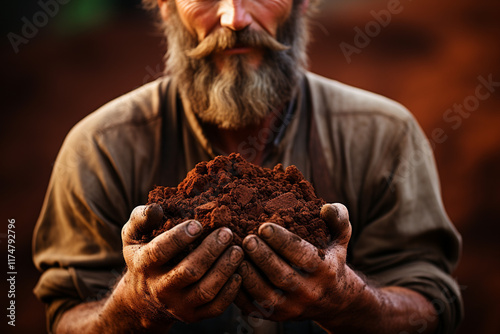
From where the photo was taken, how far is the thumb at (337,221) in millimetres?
1287

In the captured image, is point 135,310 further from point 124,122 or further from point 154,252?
point 124,122

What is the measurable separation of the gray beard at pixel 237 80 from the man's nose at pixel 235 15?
10 cm

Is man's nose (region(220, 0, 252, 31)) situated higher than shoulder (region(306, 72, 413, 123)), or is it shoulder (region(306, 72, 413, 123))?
man's nose (region(220, 0, 252, 31))

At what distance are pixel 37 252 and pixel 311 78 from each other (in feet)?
3.90

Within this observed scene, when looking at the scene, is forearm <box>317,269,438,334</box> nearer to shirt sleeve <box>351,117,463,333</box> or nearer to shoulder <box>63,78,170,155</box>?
shirt sleeve <box>351,117,463,333</box>

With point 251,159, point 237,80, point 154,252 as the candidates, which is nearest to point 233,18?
point 237,80

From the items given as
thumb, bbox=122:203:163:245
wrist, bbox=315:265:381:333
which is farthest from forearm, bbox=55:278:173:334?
wrist, bbox=315:265:381:333

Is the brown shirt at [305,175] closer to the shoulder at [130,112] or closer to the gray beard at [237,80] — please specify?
the shoulder at [130,112]

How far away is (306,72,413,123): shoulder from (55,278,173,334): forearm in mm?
998

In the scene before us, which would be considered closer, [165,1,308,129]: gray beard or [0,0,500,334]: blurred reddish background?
[165,1,308,129]: gray beard

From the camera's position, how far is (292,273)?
1.23 meters

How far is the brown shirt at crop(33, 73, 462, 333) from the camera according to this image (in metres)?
1.96

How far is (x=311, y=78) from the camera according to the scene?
2.25 m

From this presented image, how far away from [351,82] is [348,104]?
238cm
